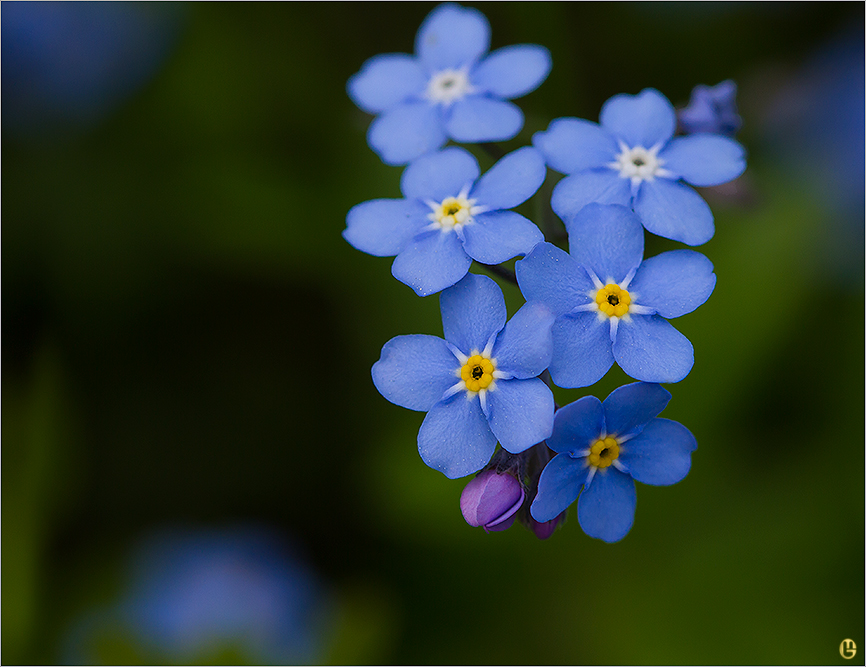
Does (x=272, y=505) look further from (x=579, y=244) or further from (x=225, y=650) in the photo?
(x=579, y=244)

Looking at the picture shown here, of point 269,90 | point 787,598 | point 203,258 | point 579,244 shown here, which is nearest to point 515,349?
point 579,244

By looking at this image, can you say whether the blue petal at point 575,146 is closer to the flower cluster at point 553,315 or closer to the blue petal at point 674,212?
the flower cluster at point 553,315

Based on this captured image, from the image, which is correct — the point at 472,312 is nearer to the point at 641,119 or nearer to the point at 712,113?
the point at 641,119

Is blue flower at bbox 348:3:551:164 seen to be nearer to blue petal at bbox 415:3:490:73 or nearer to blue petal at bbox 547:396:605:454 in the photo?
blue petal at bbox 415:3:490:73

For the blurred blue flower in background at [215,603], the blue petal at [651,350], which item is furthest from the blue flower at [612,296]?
the blurred blue flower in background at [215,603]

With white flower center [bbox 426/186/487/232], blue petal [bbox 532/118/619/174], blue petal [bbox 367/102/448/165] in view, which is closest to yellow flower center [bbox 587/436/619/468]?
white flower center [bbox 426/186/487/232]

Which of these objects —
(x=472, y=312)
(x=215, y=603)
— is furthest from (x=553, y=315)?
(x=215, y=603)
